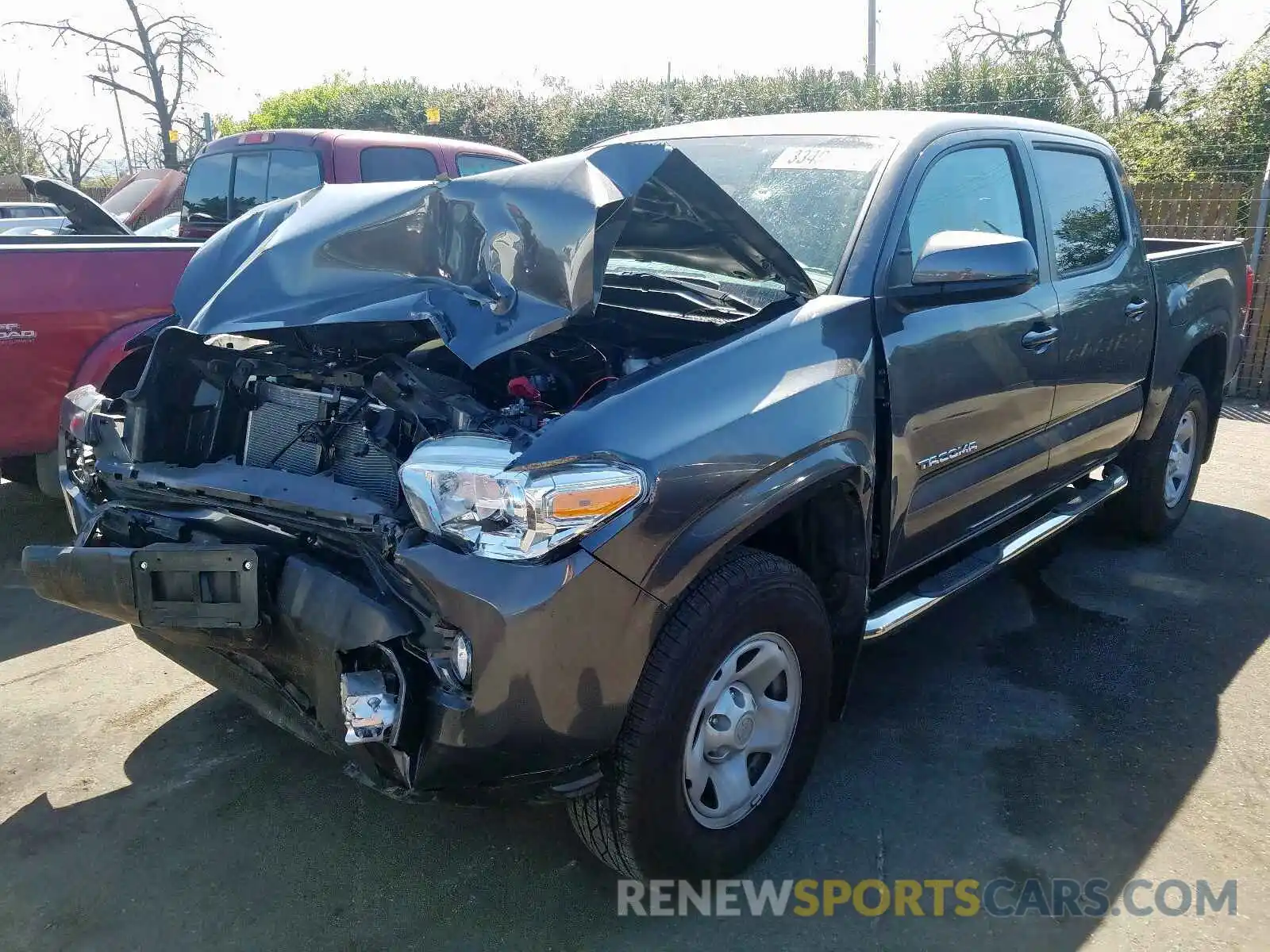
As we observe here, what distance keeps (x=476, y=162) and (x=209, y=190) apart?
2.13 m

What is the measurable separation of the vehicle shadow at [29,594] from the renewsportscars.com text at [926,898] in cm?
281

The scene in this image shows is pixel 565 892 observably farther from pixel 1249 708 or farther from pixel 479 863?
pixel 1249 708

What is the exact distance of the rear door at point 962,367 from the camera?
295 cm

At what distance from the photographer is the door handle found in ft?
11.4

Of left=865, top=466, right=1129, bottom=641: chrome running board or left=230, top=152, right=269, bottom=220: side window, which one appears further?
left=230, top=152, right=269, bottom=220: side window

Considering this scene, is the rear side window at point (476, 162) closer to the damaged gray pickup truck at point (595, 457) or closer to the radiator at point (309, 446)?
the damaged gray pickup truck at point (595, 457)

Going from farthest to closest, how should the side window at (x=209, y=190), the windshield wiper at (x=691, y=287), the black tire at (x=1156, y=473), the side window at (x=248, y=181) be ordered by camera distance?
the side window at (x=209, y=190)
the side window at (x=248, y=181)
the black tire at (x=1156, y=473)
the windshield wiper at (x=691, y=287)

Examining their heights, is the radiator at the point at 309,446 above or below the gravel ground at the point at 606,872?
above

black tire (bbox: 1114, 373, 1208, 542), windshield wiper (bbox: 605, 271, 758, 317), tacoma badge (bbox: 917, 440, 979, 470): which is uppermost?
windshield wiper (bbox: 605, 271, 758, 317)

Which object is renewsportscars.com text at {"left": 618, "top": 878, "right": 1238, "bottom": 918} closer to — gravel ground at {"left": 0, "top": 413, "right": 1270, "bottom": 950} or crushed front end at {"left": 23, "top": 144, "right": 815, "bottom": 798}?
gravel ground at {"left": 0, "top": 413, "right": 1270, "bottom": 950}

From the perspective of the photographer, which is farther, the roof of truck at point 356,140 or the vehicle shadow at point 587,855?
the roof of truck at point 356,140

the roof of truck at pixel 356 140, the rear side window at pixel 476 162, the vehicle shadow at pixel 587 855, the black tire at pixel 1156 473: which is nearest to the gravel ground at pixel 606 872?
the vehicle shadow at pixel 587 855

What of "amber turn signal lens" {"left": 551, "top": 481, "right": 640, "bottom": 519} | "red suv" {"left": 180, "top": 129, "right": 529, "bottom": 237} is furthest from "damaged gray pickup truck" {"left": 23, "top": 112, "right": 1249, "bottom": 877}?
"red suv" {"left": 180, "top": 129, "right": 529, "bottom": 237}

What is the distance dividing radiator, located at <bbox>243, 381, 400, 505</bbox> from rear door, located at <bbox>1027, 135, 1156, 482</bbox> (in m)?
2.58
